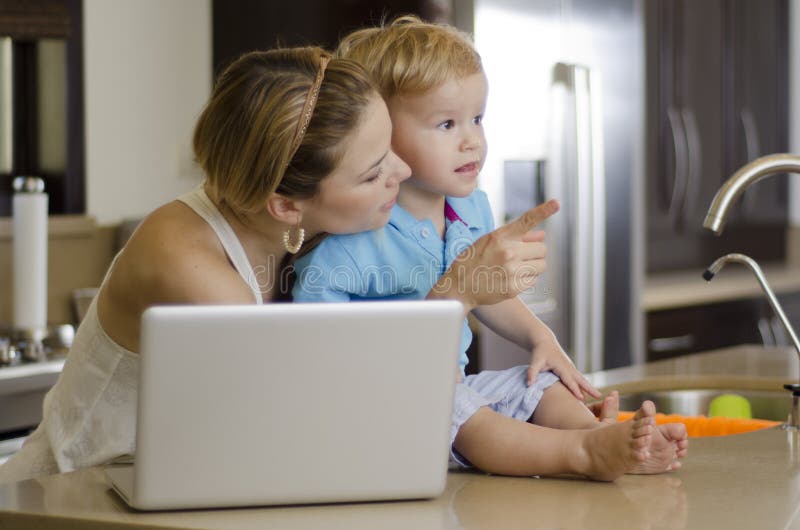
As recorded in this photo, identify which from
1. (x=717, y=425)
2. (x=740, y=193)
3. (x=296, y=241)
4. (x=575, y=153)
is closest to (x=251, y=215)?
(x=296, y=241)

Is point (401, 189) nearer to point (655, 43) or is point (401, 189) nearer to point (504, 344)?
point (504, 344)

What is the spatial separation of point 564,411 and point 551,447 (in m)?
0.13

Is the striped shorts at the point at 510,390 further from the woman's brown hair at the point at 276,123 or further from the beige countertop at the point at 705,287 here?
the beige countertop at the point at 705,287

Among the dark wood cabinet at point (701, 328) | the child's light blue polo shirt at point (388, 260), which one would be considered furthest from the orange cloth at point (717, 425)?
the dark wood cabinet at point (701, 328)

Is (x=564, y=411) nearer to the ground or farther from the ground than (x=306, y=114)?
nearer to the ground

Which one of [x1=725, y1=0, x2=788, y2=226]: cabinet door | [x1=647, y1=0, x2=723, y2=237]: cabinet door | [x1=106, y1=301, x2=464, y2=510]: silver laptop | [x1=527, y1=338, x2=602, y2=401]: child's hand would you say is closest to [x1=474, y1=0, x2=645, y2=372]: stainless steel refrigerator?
[x1=647, y1=0, x2=723, y2=237]: cabinet door

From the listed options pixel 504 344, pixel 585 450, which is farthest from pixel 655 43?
pixel 585 450

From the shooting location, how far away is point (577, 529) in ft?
3.33

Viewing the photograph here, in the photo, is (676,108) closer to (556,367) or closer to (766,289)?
(766,289)

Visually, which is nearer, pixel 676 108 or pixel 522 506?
pixel 522 506

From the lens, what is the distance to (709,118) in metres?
4.54

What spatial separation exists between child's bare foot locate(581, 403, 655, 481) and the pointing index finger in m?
0.22

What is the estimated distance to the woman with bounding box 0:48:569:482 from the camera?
3.95ft

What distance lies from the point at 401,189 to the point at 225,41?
204 centimetres
